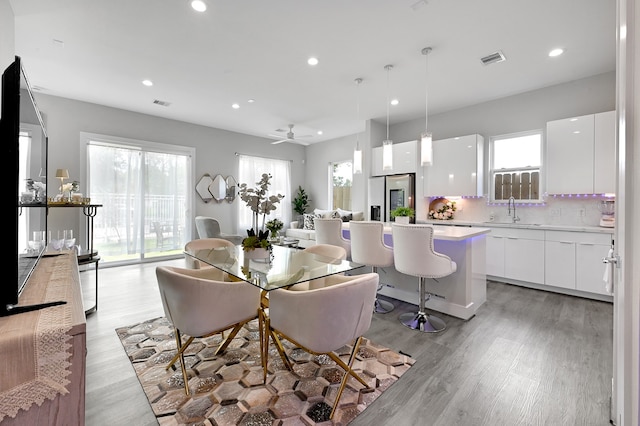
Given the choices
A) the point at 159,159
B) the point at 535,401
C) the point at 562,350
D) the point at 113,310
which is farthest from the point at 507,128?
the point at 159,159

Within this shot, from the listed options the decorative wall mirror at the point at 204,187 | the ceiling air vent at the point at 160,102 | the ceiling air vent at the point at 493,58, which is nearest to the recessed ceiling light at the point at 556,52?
the ceiling air vent at the point at 493,58

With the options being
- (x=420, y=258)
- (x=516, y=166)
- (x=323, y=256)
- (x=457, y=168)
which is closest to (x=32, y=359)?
(x=323, y=256)

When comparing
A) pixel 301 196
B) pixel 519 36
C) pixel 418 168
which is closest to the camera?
pixel 519 36

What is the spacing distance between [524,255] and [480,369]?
2626mm

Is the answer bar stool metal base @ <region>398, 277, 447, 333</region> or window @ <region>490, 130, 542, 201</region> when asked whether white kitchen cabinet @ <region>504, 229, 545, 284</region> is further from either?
bar stool metal base @ <region>398, 277, 447, 333</region>

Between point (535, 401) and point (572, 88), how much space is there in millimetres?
4312

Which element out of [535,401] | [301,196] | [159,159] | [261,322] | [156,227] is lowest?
[535,401]

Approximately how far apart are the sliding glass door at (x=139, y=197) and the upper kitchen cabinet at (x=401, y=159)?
399 centimetres

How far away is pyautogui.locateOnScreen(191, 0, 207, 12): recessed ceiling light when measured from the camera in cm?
232

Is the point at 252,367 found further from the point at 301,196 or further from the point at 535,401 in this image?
the point at 301,196

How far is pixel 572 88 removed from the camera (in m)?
3.84

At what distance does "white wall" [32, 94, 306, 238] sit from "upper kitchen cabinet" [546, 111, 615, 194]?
18.8ft

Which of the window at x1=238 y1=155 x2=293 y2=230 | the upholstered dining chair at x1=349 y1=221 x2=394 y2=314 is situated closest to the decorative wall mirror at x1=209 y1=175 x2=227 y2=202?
the window at x1=238 y1=155 x2=293 y2=230

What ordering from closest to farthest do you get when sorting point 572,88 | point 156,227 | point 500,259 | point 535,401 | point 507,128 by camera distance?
point 535,401 < point 572,88 < point 500,259 < point 507,128 < point 156,227
